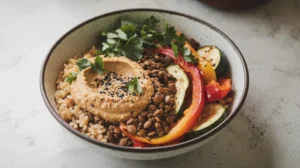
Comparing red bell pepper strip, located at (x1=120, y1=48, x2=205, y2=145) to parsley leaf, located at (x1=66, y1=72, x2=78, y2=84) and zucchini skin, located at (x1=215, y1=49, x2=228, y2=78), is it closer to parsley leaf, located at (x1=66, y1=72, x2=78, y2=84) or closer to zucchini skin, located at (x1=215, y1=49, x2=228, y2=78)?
zucchini skin, located at (x1=215, y1=49, x2=228, y2=78)

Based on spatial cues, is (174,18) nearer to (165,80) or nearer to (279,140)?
(165,80)

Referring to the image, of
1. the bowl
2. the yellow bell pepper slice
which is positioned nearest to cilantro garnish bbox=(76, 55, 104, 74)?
the yellow bell pepper slice

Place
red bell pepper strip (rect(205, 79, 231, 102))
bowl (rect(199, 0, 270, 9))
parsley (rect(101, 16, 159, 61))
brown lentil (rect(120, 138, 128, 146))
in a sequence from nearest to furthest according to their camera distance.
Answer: brown lentil (rect(120, 138, 128, 146)) < red bell pepper strip (rect(205, 79, 231, 102)) < parsley (rect(101, 16, 159, 61)) < bowl (rect(199, 0, 270, 9))

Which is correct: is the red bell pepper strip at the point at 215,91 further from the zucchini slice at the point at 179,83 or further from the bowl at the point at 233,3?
the bowl at the point at 233,3

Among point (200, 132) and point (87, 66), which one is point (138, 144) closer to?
point (200, 132)

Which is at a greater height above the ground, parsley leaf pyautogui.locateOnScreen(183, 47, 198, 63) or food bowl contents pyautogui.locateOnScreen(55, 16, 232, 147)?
parsley leaf pyautogui.locateOnScreen(183, 47, 198, 63)

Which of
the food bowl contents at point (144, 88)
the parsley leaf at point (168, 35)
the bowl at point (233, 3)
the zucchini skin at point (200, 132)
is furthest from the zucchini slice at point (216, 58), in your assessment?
the bowl at point (233, 3)
